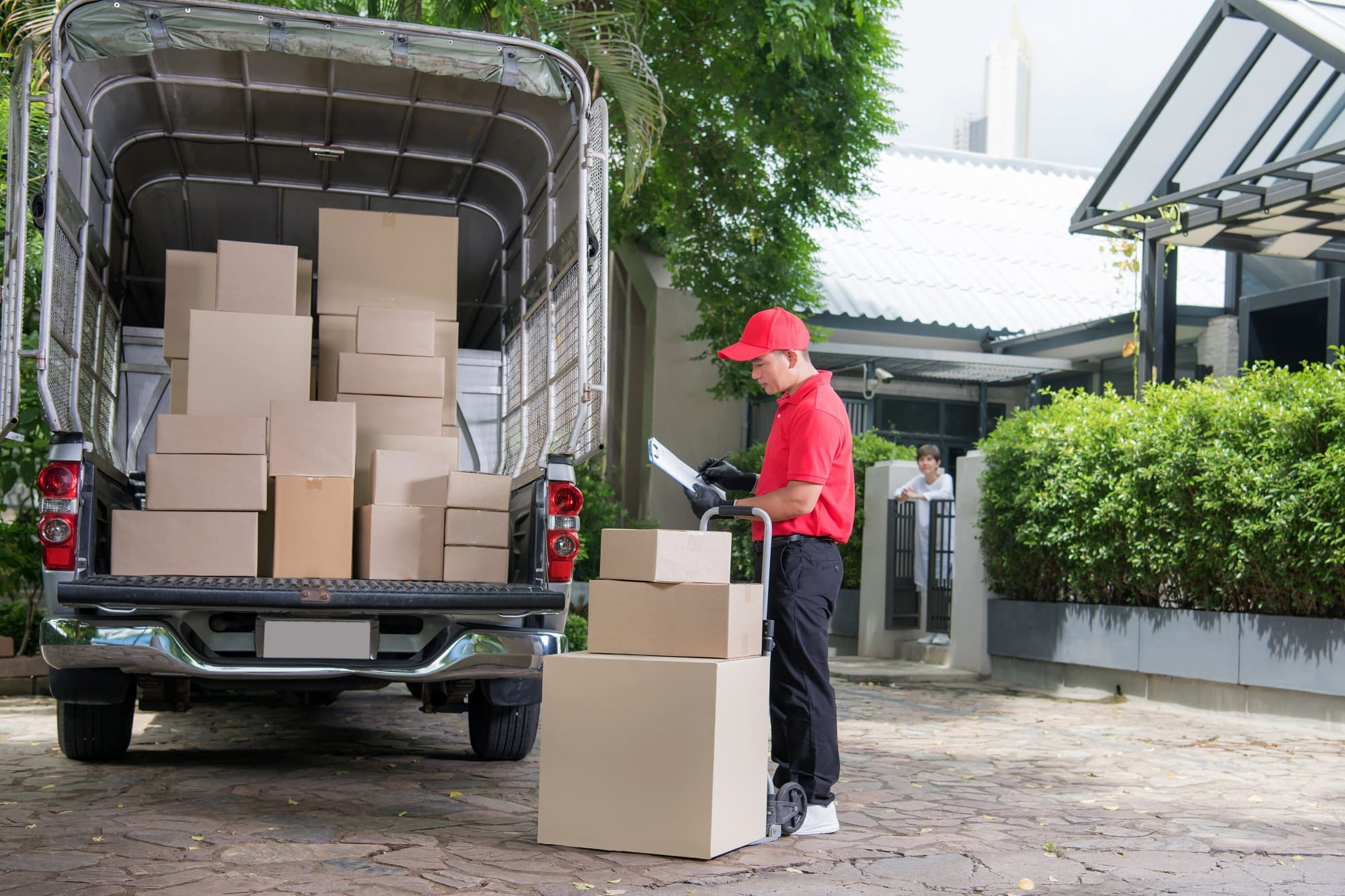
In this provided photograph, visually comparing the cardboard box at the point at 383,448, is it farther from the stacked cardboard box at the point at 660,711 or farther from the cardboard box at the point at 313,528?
the stacked cardboard box at the point at 660,711

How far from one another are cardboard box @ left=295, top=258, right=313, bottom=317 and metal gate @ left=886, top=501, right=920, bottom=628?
7279mm

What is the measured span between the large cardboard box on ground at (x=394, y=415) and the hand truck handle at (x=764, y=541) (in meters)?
2.09

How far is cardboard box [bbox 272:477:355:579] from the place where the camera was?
5363 millimetres

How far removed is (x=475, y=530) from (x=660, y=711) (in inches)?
64.7

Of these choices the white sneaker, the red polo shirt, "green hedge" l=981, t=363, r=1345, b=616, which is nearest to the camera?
the red polo shirt

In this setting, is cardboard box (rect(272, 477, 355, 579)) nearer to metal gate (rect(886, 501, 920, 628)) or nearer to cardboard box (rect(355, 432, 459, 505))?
cardboard box (rect(355, 432, 459, 505))

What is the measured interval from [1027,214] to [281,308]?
58.7ft

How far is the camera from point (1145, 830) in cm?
486

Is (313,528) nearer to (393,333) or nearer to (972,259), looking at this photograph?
(393,333)

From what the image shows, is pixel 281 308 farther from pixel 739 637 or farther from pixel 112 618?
pixel 739 637

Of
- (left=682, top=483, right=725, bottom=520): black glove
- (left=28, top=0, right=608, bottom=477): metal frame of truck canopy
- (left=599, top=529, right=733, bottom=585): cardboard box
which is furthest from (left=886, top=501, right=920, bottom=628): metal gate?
(left=599, top=529, right=733, bottom=585): cardboard box

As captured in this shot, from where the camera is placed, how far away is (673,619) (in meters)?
4.23

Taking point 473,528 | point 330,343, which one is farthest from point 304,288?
point 473,528

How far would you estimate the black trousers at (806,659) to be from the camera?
4504 mm
